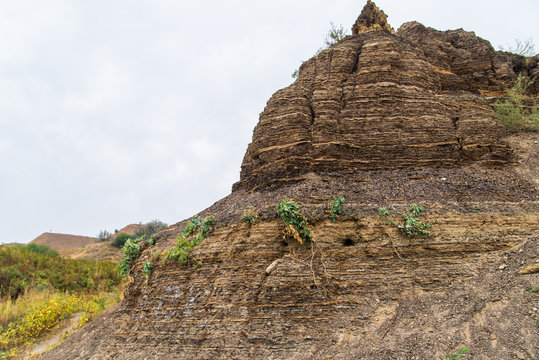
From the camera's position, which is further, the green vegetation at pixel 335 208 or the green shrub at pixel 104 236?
the green shrub at pixel 104 236

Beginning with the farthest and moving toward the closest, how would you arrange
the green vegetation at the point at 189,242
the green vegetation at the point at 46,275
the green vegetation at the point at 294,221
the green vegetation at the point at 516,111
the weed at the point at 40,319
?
the green vegetation at the point at 46,275
the weed at the point at 40,319
the green vegetation at the point at 516,111
the green vegetation at the point at 189,242
the green vegetation at the point at 294,221

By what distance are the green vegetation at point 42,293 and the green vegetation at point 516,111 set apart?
565 inches

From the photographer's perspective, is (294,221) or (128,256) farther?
(128,256)

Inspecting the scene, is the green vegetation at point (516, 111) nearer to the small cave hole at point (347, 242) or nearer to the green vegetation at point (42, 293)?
the small cave hole at point (347, 242)

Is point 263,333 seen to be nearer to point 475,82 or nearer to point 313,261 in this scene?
point 313,261

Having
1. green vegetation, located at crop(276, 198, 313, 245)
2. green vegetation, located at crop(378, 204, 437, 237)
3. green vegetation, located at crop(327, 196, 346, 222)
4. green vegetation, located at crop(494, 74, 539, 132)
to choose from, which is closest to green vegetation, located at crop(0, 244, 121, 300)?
green vegetation, located at crop(276, 198, 313, 245)

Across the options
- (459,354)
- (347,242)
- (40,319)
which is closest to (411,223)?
(347,242)

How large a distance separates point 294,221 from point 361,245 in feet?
4.46

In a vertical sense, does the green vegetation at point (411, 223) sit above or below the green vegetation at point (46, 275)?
below

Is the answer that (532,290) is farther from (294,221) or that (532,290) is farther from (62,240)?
(62,240)

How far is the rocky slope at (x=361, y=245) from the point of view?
5.42m

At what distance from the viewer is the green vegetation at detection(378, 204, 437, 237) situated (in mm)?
6363

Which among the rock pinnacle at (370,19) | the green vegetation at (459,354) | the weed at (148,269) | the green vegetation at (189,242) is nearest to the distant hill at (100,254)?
the weed at (148,269)

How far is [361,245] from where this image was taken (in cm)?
645
